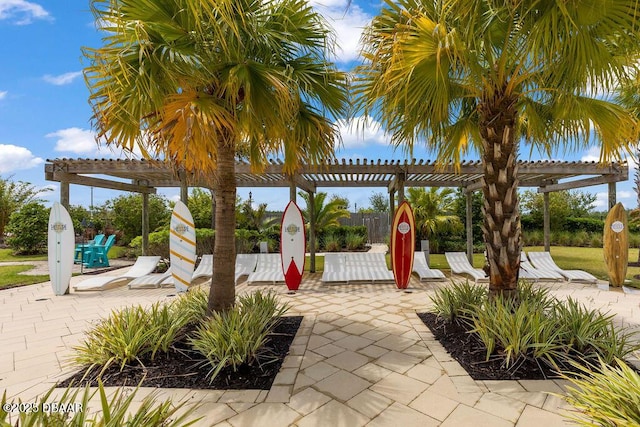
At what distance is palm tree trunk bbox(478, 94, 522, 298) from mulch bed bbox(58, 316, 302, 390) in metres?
2.84

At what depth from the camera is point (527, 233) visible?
1745 centimetres

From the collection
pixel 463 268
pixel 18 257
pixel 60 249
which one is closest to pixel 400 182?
pixel 463 268

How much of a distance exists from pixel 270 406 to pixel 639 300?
24.2 feet

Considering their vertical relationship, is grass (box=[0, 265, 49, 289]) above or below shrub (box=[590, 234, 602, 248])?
below

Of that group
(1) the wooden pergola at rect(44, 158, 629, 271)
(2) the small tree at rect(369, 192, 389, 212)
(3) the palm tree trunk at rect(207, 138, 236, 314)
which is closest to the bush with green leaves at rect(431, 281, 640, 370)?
(3) the palm tree trunk at rect(207, 138, 236, 314)

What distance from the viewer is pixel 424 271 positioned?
27.6 feet

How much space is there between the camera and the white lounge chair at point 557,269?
7.69 m

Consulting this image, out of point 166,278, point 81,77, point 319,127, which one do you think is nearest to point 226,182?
point 319,127

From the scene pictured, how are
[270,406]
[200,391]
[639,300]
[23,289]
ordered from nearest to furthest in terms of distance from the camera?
[270,406] → [200,391] → [639,300] → [23,289]

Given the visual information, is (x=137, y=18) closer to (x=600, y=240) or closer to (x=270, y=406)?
(x=270, y=406)

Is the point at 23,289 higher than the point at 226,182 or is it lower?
lower

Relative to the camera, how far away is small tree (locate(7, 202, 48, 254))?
49.1 ft

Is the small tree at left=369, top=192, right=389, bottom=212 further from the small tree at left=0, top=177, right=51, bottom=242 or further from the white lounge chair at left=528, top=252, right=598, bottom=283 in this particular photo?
the small tree at left=0, top=177, right=51, bottom=242

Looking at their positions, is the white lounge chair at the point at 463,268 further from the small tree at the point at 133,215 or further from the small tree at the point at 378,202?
the small tree at the point at 378,202
